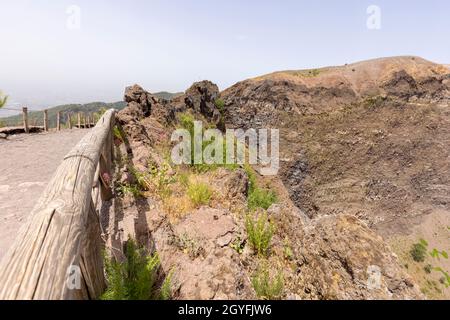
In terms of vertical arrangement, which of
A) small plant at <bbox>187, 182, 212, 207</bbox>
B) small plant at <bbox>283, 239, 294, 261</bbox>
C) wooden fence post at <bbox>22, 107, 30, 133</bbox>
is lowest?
small plant at <bbox>283, 239, 294, 261</bbox>

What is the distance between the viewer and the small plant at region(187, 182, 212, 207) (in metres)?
4.92

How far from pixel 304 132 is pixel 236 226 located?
2207cm

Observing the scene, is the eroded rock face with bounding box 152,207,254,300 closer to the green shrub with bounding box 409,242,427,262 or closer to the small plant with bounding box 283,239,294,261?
the small plant with bounding box 283,239,294,261

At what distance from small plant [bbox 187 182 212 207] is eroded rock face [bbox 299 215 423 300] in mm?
1887

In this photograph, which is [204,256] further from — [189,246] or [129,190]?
Result: [129,190]

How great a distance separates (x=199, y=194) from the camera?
4977mm

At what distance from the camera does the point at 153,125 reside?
32.8 feet

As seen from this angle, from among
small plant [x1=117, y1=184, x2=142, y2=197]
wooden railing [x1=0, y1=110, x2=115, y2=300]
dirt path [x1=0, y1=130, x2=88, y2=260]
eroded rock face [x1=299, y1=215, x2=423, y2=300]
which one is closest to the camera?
wooden railing [x1=0, y1=110, x2=115, y2=300]

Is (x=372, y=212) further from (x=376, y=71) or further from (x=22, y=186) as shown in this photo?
(x=22, y=186)

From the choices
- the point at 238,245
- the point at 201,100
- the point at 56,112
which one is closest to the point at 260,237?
the point at 238,245

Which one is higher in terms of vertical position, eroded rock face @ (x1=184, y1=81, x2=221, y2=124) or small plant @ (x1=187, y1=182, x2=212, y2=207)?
eroded rock face @ (x1=184, y1=81, x2=221, y2=124)

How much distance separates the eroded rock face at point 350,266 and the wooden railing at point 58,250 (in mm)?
2743

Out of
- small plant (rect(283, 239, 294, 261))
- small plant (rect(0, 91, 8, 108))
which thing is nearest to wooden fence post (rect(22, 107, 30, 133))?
small plant (rect(0, 91, 8, 108))

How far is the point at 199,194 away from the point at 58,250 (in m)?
3.65
